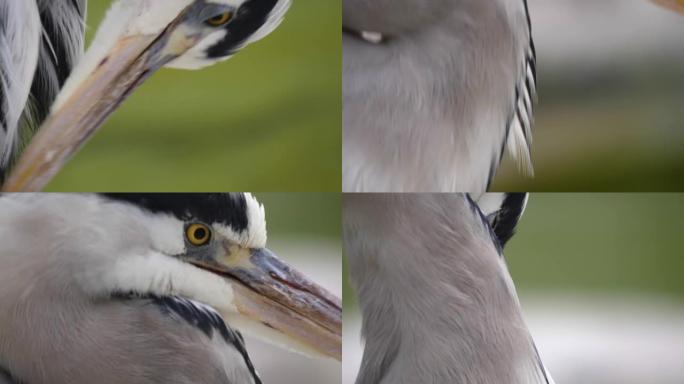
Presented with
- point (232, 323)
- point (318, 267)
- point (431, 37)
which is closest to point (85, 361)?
point (232, 323)

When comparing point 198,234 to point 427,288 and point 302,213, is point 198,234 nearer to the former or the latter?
point 302,213

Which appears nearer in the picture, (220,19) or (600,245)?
(220,19)

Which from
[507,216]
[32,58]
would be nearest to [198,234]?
[32,58]

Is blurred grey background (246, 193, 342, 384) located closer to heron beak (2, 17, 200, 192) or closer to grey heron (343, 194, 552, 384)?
grey heron (343, 194, 552, 384)

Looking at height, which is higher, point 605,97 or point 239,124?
point 605,97

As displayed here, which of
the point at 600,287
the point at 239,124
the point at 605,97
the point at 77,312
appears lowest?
the point at 77,312

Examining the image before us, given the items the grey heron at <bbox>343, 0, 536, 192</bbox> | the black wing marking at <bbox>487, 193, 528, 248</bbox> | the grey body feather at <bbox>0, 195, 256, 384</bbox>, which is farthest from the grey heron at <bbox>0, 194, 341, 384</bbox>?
the black wing marking at <bbox>487, 193, 528, 248</bbox>

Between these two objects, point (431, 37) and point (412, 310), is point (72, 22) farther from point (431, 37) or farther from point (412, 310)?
point (412, 310)
